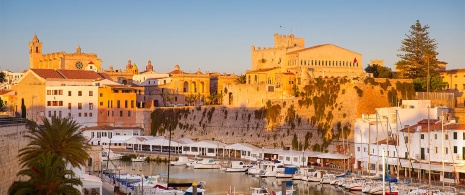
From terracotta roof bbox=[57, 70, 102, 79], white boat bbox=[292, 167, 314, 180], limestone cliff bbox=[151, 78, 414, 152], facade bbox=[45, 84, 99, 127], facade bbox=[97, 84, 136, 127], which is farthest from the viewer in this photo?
terracotta roof bbox=[57, 70, 102, 79]

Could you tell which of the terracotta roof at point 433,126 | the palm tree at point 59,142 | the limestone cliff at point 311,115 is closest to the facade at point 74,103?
the limestone cliff at point 311,115

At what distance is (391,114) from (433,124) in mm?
4971

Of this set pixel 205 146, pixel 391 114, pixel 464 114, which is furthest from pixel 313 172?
pixel 205 146

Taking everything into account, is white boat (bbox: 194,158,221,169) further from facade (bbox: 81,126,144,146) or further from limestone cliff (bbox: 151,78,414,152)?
facade (bbox: 81,126,144,146)

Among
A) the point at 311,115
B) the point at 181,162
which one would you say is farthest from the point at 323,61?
the point at 181,162

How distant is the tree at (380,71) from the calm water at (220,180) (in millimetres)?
18225

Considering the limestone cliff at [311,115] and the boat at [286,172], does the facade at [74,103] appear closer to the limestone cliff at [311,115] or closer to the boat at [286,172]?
the limestone cliff at [311,115]

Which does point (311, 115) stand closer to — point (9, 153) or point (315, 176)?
point (315, 176)

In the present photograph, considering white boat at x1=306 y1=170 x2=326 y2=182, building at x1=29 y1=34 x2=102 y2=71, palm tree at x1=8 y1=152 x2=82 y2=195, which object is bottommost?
white boat at x1=306 y1=170 x2=326 y2=182

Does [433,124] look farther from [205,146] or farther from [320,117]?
[205,146]

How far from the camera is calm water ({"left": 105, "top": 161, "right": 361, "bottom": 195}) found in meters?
45.2

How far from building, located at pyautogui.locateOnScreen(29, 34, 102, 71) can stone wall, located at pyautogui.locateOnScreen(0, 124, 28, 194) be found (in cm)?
6758

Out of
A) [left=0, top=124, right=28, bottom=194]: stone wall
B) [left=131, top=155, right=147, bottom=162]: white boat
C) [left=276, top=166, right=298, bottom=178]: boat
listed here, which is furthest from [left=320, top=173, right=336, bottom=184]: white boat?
[left=0, top=124, right=28, bottom=194]: stone wall

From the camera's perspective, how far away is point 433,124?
47469 millimetres
